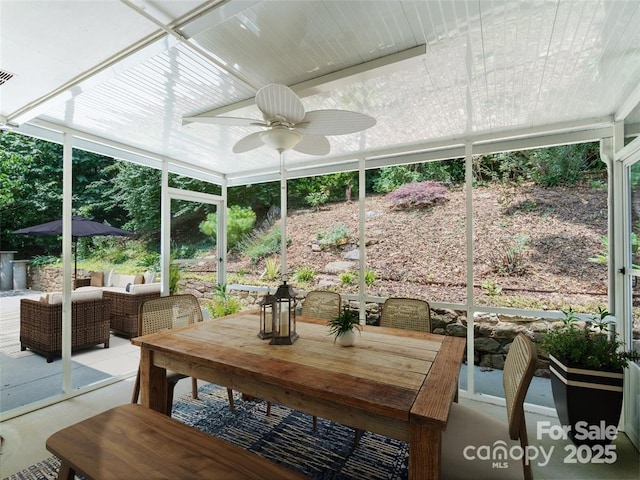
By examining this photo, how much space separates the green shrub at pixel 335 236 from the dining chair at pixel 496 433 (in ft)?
11.5

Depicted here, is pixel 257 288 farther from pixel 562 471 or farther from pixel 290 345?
pixel 562 471

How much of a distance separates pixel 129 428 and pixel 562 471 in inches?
106

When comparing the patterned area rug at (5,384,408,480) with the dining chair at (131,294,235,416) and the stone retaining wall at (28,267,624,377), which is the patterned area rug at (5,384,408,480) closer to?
the dining chair at (131,294,235,416)

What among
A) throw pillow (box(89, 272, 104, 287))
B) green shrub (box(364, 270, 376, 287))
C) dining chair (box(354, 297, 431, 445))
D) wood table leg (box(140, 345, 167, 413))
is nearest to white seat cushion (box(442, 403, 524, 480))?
dining chair (box(354, 297, 431, 445))

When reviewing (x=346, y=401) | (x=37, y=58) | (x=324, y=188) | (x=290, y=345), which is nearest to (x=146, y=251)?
(x=324, y=188)

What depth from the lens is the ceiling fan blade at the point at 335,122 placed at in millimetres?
1682

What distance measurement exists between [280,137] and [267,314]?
1.17m

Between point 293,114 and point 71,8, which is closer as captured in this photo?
point 71,8

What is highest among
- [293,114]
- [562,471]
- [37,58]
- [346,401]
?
[37,58]

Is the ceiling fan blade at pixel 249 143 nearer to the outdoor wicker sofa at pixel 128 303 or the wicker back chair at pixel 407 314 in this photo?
the wicker back chair at pixel 407 314

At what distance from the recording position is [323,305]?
305 cm

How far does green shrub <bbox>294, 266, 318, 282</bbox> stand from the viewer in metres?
5.10

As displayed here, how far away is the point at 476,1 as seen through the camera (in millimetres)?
1459

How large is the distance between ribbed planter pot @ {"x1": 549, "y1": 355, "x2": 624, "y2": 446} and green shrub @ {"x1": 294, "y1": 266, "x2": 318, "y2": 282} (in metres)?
3.41
